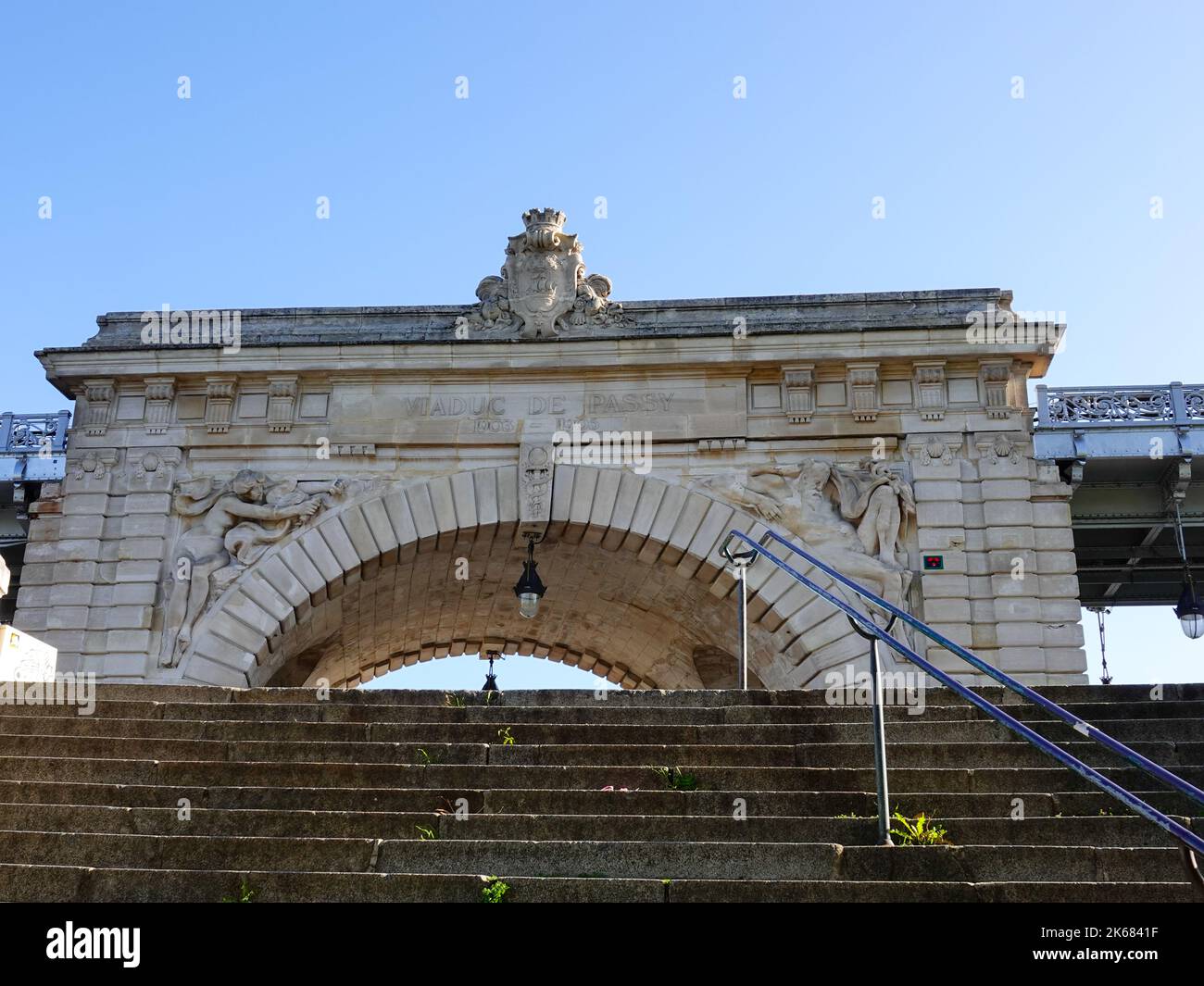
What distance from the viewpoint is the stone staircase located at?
24.0 feet

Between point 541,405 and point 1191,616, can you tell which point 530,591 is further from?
point 1191,616

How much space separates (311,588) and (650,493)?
4433 mm

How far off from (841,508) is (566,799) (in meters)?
10.1

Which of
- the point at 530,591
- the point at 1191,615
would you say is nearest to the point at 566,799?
the point at 530,591

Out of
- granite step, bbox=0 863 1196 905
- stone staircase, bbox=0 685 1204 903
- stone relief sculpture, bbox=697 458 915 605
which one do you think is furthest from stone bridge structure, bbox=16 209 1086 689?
granite step, bbox=0 863 1196 905

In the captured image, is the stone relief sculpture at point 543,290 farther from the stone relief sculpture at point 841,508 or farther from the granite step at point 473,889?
the granite step at point 473,889

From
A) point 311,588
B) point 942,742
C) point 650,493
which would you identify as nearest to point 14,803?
point 942,742

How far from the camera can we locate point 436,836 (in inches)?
321

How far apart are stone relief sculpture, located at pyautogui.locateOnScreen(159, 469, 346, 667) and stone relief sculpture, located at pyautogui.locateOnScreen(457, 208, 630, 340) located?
3.13 meters

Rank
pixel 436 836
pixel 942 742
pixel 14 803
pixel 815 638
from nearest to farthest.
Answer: pixel 436 836 → pixel 14 803 → pixel 942 742 → pixel 815 638

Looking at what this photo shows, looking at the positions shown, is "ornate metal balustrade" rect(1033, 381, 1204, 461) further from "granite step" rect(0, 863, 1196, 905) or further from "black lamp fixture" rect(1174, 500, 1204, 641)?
"granite step" rect(0, 863, 1196, 905)

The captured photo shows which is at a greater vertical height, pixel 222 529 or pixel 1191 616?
pixel 222 529

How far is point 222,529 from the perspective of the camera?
18.4 metres
